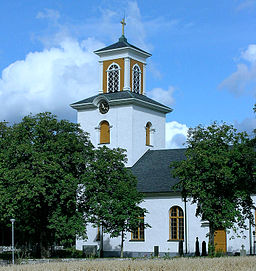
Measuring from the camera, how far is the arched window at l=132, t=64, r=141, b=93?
53.2 metres

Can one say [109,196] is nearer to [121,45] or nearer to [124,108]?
[124,108]

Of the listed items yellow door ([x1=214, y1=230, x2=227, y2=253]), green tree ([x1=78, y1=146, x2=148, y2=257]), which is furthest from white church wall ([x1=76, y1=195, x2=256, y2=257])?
green tree ([x1=78, y1=146, x2=148, y2=257])

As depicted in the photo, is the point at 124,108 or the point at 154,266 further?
the point at 124,108

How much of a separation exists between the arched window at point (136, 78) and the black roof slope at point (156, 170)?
19.9ft

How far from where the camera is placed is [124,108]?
50.6 m

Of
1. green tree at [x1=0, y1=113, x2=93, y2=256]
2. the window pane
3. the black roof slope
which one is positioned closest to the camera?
green tree at [x1=0, y1=113, x2=93, y2=256]

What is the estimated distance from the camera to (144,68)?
5497cm

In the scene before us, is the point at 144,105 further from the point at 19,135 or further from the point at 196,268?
the point at 196,268

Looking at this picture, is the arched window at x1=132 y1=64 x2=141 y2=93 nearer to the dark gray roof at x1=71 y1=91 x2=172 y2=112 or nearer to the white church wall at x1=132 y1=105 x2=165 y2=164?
the dark gray roof at x1=71 y1=91 x2=172 y2=112

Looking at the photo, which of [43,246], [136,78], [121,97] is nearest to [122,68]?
[136,78]

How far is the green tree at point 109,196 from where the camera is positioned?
3962 cm

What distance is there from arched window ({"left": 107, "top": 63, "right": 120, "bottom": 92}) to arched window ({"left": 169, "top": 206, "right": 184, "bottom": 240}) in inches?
512

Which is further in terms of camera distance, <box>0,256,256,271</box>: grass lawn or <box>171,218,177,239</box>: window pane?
<box>171,218,177,239</box>: window pane

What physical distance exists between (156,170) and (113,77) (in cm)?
1025
